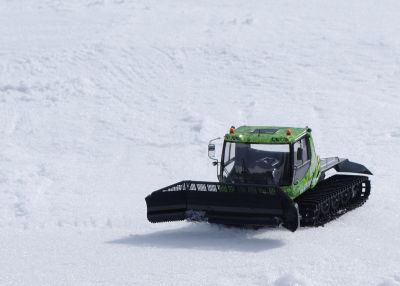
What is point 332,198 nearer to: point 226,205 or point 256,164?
point 256,164

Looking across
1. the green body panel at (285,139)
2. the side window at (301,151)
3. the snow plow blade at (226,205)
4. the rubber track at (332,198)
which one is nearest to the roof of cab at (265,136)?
the green body panel at (285,139)

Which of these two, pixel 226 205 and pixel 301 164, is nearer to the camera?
pixel 226 205

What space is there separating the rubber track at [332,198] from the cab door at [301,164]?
0.25 m

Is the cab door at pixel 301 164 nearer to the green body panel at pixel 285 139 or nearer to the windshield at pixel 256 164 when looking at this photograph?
the green body panel at pixel 285 139

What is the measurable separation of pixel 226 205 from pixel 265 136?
4.83 ft

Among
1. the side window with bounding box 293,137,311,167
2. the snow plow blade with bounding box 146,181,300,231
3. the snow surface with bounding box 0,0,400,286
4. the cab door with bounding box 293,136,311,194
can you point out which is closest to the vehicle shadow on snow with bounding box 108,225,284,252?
the snow surface with bounding box 0,0,400,286

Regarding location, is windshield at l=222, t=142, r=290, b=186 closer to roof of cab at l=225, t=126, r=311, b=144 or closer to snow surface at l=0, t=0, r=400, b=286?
roof of cab at l=225, t=126, r=311, b=144

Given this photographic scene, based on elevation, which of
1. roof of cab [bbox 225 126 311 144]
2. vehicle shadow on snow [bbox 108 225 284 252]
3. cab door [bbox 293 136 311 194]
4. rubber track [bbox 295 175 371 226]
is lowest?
vehicle shadow on snow [bbox 108 225 284 252]

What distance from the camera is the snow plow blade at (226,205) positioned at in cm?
1223

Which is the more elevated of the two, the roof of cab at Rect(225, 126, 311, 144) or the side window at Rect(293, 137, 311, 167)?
the roof of cab at Rect(225, 126, 311, 144)

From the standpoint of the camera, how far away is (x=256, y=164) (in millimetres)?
13219

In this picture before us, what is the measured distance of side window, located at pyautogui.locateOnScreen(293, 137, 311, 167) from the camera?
1316 centimetres

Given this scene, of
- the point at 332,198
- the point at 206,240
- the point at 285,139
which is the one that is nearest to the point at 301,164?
the point at 285,139

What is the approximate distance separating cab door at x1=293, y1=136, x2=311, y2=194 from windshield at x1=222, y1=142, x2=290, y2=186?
172 millimetres
